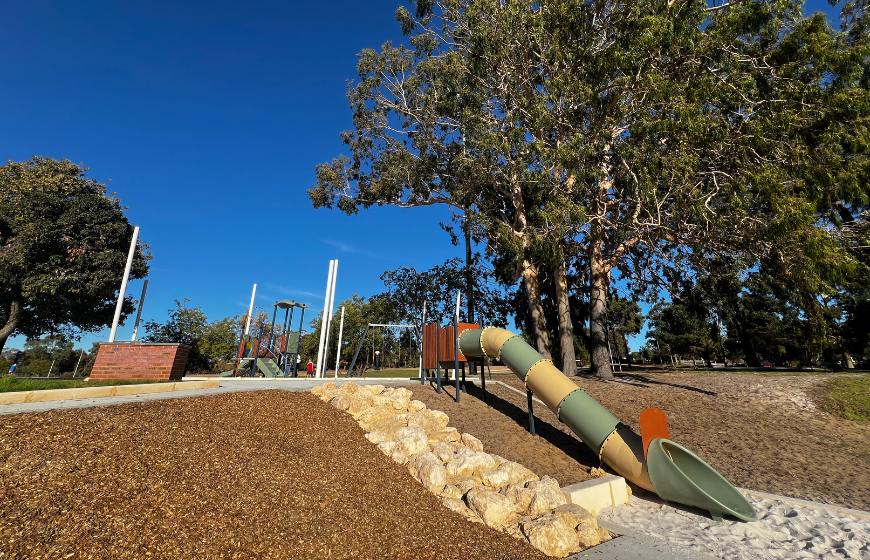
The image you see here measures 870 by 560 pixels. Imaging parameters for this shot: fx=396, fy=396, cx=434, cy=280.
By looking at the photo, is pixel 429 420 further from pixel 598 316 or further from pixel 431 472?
pixel 598 316

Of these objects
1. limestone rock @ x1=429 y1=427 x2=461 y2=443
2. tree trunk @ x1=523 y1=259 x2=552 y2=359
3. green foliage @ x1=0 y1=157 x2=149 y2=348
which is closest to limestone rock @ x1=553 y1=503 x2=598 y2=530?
limestone rock @ x1=429 y1=427 x2=461 y2=443

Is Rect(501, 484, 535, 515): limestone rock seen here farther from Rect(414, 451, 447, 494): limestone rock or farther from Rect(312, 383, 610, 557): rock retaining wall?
Rect(414, 451, 447, 494): limestone rock

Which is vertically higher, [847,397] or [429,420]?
[847,397]

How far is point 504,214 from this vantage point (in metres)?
19.5

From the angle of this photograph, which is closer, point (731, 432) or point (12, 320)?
point (731, 432)

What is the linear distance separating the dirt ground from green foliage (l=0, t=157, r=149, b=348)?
24.3 meters

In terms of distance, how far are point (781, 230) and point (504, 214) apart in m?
10.7

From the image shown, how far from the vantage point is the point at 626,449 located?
746cm

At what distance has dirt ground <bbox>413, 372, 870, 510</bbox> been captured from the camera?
7.50 metres

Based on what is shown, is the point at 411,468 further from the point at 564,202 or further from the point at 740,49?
the point at 740,49

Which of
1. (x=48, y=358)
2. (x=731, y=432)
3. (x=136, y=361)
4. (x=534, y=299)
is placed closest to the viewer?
(x=731, y=432)

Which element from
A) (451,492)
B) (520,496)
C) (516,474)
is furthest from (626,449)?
(451,492)

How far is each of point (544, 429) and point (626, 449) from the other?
8.60 feet

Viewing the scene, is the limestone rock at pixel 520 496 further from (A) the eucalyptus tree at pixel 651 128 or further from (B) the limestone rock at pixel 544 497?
(A) the eucalyptus tree at pixel 651 128
